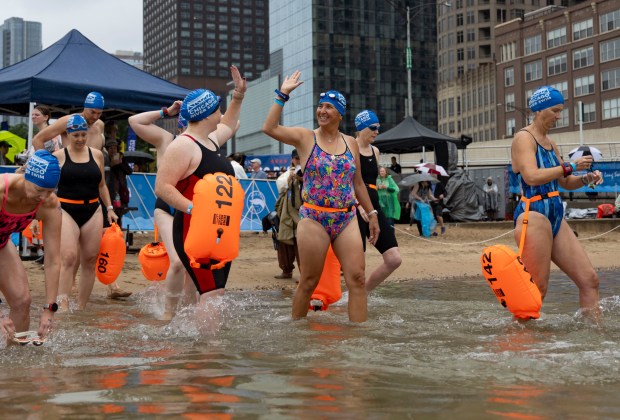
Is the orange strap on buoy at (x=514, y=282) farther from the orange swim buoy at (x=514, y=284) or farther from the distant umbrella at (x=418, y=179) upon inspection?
the distant umbrella at (x=418, y=179)

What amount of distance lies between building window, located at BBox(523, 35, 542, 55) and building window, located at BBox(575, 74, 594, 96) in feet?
27.0

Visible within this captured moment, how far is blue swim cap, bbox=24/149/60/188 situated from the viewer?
482cm

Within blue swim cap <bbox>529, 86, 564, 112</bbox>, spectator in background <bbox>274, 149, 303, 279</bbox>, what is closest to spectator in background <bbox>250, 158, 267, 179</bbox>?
spectator in background <bbox>274, 149, 303, 279</bbox>

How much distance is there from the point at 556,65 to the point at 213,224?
82499 millimetres

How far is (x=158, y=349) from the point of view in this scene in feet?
18.0

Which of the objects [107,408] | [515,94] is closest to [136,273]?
[107,408]

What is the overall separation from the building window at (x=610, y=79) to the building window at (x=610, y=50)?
4.06ft

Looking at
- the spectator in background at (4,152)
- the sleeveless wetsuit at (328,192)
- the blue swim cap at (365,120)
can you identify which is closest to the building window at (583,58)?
the spectator in background at (4,152)

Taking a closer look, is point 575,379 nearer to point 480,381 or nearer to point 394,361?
point 480,381

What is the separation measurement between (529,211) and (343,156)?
1519 millimetres

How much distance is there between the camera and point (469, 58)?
119312 mm

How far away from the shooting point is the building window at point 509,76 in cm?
9000

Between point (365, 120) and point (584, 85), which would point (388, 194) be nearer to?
point (365, 120)

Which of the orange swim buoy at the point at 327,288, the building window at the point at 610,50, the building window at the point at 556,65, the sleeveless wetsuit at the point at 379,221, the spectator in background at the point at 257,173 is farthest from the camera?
the building window at the point at 556,65
